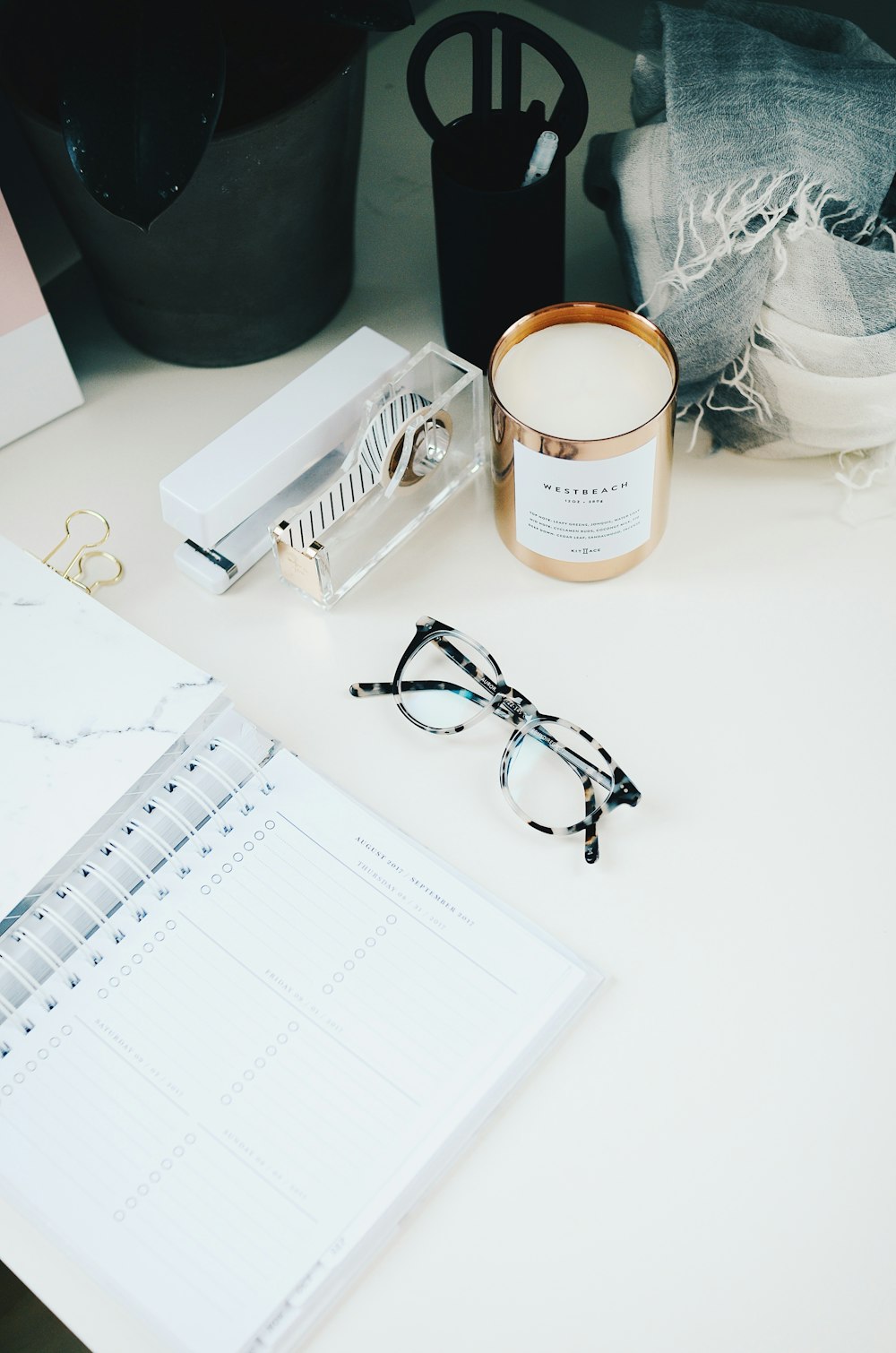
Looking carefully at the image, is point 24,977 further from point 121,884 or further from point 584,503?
point 584,503

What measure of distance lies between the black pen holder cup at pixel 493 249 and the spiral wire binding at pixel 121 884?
0.31 meters

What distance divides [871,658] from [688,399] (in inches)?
7.4

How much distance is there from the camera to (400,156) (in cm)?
88

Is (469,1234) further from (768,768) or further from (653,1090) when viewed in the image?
(768,768)

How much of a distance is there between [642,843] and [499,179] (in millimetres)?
390

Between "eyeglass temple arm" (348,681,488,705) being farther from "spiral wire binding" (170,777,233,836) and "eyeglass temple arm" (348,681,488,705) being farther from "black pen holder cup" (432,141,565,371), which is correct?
"black pen holder cup" (432,141,565,371)

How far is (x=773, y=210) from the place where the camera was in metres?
0.63

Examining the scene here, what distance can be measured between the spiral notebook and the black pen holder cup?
0.28m

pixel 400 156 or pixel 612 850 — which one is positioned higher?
pixel 400 156

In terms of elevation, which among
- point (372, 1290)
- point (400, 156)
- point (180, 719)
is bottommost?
point (372, 1290)

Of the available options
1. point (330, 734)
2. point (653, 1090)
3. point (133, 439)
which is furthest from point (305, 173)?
point (653, 1090)

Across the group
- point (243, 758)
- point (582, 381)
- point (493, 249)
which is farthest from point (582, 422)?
point (243, 758)

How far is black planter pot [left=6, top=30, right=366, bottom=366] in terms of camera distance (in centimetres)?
65

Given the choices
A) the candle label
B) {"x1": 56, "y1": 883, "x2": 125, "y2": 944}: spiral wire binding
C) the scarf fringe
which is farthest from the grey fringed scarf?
{"x1": 56, "y1": 883, "x2": 125, "y2": 944}: spiral wire binding
